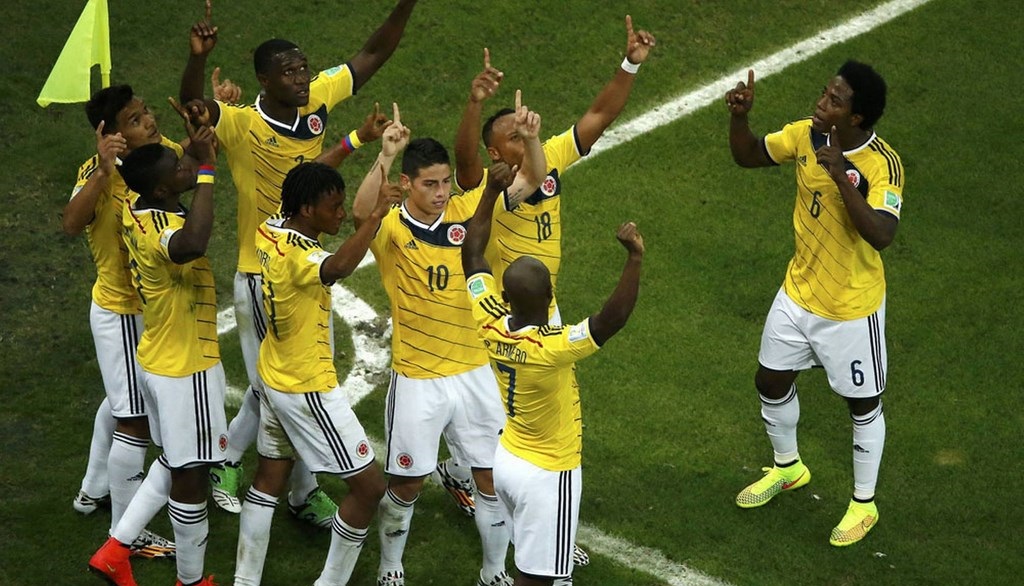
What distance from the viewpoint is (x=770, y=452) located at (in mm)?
9273

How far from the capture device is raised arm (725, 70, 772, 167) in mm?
8336

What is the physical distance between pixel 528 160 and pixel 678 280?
3.45 m

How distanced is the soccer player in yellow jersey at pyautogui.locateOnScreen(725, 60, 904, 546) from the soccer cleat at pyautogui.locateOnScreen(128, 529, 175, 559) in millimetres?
3562

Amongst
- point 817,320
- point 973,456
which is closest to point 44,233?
point 817,320

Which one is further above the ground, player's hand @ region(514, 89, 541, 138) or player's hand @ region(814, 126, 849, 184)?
player's hand @ region(514, 89, 541, 138)

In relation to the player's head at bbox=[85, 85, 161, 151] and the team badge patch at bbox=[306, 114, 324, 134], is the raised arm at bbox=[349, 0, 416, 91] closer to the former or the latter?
the team badge patch at bbox=[306, 114, 324, 134]

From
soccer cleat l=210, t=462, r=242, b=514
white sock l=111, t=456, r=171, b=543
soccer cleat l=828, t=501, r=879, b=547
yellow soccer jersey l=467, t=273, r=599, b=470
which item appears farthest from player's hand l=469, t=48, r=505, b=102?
soccer cleat l=828, t=501, r=879, b=547

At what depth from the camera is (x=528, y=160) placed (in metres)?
7.66

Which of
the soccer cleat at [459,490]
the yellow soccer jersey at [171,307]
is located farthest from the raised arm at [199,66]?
the soccer cleat at [459,490]

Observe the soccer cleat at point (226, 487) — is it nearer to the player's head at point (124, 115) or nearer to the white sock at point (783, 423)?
the player's head at point (124, 115)

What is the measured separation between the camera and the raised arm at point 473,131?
7.63m

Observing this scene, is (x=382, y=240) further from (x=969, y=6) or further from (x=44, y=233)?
(x=969, y=6)

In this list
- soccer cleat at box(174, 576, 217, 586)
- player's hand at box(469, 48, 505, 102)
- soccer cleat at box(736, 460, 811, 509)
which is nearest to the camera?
player's hand at box(469, 48, 505, 102)

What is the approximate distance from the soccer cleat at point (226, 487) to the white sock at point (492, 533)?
5.88 ft
